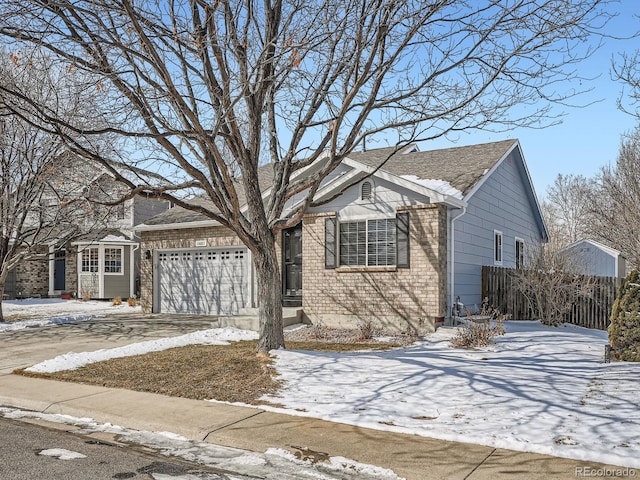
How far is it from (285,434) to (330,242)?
907cm

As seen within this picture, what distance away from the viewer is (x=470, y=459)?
486cm

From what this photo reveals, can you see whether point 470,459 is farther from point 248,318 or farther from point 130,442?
point 248,318

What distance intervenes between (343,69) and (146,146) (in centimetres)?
434

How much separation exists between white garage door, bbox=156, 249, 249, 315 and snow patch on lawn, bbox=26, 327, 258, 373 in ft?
11.7

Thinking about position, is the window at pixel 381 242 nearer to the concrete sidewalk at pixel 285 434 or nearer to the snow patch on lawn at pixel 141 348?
the snow patch on lawn at pixel 141 348

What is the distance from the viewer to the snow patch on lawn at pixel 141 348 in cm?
948

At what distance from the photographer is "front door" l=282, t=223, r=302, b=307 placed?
52.2 ft

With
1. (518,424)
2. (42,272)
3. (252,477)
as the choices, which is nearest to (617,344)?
(518,424)

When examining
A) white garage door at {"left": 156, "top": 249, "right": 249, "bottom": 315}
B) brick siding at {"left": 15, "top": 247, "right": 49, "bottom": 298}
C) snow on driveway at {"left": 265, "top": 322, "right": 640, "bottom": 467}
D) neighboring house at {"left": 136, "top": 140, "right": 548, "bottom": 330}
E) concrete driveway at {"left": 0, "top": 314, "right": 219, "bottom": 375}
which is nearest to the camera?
snow on driveway at {"left": 265, "top": 322, "right": 640, "bottom": 467}

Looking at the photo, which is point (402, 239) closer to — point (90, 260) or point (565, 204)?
Result: point (90, 260)

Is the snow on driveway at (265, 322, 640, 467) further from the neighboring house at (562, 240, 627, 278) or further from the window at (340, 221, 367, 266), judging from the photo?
the neighboring house at (562, 240, 627, 278)

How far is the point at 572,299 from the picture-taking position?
541 inches

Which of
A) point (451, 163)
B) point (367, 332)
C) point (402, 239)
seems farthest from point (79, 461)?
point (451, 163)

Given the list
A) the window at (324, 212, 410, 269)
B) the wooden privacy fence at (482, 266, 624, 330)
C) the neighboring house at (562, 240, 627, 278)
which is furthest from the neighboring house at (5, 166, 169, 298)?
the neighboring house at (562, 240, 627, 278)
